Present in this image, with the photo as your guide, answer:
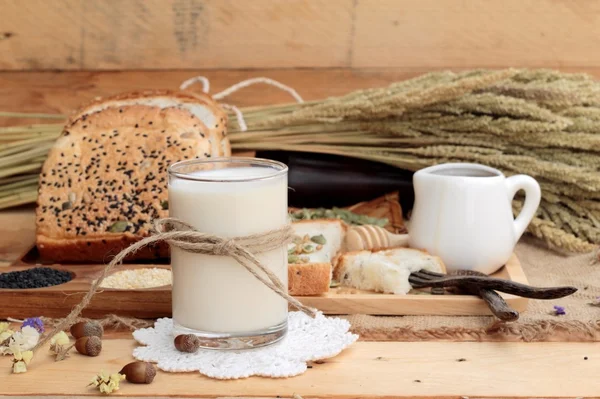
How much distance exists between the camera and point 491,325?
1.24 meters

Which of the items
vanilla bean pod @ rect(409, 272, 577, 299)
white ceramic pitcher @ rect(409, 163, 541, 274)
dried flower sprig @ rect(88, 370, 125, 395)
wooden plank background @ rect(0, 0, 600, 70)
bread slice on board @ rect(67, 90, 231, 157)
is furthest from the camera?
wooden plank background @ rect(0, 0, 600, 70)

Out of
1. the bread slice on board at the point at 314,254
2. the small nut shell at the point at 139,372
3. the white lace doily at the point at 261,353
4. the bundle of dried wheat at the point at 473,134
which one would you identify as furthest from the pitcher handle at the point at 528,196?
the small nut shell at the point at 139,372

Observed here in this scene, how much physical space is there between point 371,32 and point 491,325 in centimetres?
144

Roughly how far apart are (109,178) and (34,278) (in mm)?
357

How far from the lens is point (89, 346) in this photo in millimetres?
1145

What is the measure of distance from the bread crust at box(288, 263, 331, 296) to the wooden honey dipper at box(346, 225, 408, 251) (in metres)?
0.27

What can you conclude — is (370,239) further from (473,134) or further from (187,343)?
(187,343)

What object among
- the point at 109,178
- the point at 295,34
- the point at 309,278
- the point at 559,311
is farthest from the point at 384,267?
the point at 295,34

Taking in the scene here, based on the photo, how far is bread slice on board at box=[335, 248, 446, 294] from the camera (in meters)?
1.37

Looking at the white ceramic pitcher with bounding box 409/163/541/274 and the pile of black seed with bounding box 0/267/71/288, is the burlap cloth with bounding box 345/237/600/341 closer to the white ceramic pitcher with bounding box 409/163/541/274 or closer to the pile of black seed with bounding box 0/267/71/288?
the white ceramic pitcher with bounding box 409/163/541/274

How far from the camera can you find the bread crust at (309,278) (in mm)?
1317

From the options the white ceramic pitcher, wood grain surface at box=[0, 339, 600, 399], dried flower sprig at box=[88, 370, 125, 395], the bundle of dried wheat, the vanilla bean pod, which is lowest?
wood grain surface at box=[0, 339, 600, 399]

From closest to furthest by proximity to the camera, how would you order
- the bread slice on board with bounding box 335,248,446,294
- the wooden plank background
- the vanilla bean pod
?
1. the vanilla bean pod
2. the bread slice on board with bounding box 335,248,446,294
3. the wooden plank background

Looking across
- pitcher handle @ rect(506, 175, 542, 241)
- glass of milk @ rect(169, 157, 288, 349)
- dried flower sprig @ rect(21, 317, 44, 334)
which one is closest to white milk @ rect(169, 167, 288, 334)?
glass of milk @ rect(169, 157, 288, 349)
